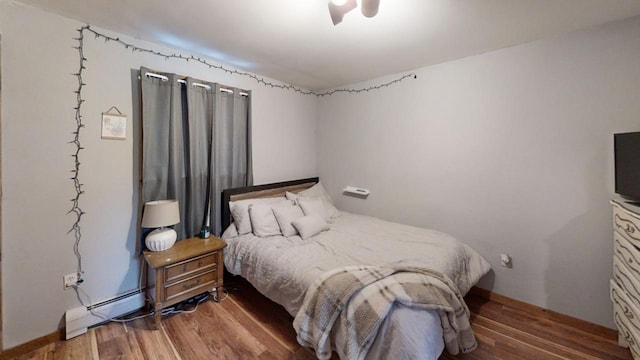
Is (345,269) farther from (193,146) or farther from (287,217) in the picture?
(193,146)

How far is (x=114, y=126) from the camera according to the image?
6.70ft

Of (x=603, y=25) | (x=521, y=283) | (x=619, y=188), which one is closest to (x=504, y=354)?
(x=521, y=283)

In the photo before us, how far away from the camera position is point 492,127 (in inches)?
93.1

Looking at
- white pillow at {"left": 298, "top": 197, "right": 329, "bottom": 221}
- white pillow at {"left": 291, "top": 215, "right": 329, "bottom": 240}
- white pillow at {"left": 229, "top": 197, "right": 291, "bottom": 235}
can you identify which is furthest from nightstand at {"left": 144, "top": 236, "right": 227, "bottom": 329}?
white pillow at {"left": 298, "top": 197, "right": 329, "bottom": 221}

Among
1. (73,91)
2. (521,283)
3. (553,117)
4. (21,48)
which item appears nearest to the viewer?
(21,48)

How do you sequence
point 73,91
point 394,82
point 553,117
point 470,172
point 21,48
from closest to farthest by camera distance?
point 21,48
point 73,91
point 553,117
point 470,172
point 394,82

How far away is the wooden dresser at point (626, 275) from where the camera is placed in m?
1.45

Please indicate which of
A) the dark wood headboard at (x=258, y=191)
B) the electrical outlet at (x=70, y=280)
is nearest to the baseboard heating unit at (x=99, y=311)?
the electrical outlet at (x=70, y=280)

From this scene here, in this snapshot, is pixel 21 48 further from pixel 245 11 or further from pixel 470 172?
pixel 470 172

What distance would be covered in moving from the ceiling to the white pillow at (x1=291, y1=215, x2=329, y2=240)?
5.49 feet

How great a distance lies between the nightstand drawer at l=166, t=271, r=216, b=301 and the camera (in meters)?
2.04

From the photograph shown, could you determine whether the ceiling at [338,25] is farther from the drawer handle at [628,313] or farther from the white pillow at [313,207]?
the drawer handle at [628,313]

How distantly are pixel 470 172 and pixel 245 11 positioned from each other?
2469 mm

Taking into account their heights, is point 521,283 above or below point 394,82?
below
